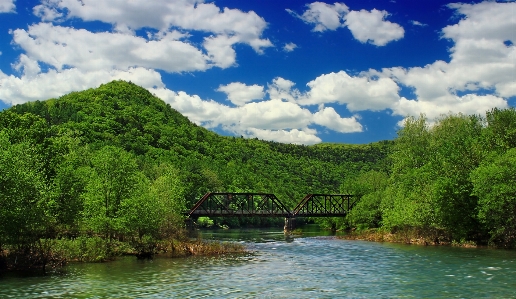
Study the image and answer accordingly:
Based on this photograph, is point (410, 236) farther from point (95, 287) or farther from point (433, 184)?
point (95, 287)

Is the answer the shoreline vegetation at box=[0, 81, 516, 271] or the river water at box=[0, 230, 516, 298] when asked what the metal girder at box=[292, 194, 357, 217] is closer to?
the shoreline vegetation at box=[0, 81, 516, 271]

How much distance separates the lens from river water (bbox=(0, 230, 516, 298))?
30.3 m

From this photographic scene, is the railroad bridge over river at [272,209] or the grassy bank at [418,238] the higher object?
the railroad bridge over river at [272,209]

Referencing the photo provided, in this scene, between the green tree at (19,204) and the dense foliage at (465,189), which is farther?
the dense foliage at (465,189)

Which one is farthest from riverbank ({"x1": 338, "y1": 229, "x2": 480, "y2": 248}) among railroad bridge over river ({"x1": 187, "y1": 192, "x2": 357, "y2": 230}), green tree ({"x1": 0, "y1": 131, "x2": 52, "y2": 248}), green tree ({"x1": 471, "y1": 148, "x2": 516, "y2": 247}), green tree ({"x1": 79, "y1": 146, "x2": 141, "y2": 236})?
green tree ({"x1": 0, "y1": 131, "x2": 52, "y2": 248})

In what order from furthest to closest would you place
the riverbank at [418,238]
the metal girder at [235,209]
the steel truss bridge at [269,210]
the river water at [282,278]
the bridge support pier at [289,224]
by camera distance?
the bridge support pier at [289,224], the steel truss bridge at [269,210], the metal girder at [235,209], the riverbank at [418,238], the river water at [282,278]

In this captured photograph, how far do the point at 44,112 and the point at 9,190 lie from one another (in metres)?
121

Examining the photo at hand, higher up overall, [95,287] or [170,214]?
[170,214]

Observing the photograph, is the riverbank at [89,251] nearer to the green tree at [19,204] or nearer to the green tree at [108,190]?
Result: the green tree at [19,204]

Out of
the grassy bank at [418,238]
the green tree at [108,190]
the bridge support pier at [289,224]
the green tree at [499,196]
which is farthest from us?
the bridge support pier at [289,224]

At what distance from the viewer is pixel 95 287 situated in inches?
1254

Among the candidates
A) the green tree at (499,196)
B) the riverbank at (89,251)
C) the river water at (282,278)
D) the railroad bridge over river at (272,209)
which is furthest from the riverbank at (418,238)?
the railroad bridge over river at (272,209)

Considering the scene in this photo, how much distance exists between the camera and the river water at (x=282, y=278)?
30.3 m

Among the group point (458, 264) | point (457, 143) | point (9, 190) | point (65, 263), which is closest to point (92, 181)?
point (65, 263)
